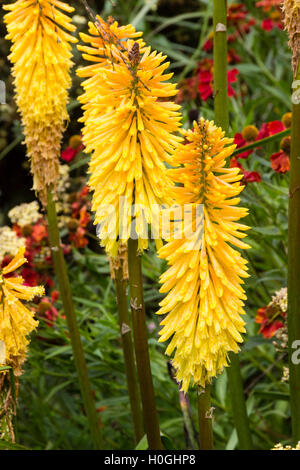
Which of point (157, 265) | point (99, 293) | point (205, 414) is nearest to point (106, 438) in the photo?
point (157, 265)

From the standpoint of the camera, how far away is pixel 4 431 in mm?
1209

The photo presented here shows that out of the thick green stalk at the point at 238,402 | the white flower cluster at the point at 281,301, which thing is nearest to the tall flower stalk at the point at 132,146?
the thick green stalk at the point at 238,402

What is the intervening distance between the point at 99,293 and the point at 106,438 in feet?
2.46

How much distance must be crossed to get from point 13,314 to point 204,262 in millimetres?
374

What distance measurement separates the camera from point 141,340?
1.14 metres

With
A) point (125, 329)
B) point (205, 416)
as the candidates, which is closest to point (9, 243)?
point (125, 329)

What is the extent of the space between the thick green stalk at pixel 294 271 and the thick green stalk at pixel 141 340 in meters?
0.30

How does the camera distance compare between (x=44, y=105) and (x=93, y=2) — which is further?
(x=93, y=2)

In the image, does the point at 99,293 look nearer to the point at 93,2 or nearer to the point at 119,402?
the point at 119,402

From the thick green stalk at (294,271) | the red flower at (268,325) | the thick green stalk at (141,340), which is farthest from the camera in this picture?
the red flower at (268,325)

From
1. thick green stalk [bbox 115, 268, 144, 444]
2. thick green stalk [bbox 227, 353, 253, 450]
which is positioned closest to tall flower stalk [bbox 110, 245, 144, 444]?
thick green stalk [bbox 115, 268, 144, 444]

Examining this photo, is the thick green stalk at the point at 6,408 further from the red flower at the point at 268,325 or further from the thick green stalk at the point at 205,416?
the red flower at the point at 268,325

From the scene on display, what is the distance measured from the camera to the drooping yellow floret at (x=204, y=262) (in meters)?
0.96

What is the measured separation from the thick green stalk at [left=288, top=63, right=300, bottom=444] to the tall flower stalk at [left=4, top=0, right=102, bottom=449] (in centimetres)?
46
